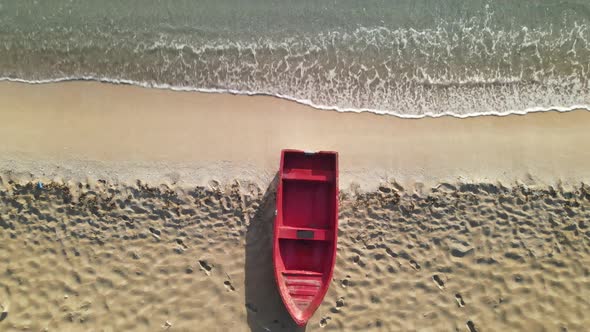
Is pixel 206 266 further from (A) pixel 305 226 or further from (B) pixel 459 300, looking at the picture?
(B) pixel 459 300

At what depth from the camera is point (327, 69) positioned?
925cm

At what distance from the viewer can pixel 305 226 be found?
7.62 metres

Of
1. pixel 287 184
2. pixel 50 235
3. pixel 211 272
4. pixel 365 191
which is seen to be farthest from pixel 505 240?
pixel 50 235

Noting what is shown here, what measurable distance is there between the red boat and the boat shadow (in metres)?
0.47

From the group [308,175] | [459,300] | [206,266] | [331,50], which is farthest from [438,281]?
[331,50]

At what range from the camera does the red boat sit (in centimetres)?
733

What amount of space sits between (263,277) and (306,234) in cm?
120

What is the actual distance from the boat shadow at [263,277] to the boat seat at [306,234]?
0.55 m

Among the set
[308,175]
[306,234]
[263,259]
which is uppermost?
[308,175]

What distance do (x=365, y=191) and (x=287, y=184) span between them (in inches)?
61.9

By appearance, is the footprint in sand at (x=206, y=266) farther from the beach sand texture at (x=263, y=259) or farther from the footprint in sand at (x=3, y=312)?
the footprint in sand at (x=3, y=312)

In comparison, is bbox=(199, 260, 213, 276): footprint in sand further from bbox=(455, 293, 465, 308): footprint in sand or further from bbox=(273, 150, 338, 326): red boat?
bbox=(455, 293, 465, 308): footprint in sand

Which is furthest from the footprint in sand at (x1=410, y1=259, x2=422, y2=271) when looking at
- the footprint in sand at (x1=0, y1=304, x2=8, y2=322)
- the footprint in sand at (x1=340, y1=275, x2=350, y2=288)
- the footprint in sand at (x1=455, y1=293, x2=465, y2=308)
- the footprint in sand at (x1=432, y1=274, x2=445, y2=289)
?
the footprint in sand at (x1=0, y1=304, x2=8, y2=322)

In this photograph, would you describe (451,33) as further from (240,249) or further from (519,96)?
(240,249)
